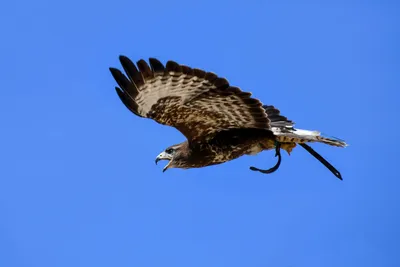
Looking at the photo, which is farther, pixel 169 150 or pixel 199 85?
pixel 169 150

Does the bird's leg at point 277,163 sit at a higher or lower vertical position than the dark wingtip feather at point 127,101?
lower

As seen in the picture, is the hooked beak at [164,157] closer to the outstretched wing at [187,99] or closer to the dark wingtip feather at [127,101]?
the outstretched wing at [187,99]

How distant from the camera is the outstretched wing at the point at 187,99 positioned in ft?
33.6

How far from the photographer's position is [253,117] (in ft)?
35.7

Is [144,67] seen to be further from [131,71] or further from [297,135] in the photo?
[297,135]

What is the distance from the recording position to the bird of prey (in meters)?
10.3

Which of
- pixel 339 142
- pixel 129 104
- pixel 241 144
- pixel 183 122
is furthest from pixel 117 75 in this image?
pixel 339 142

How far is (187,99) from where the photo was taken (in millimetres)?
10688


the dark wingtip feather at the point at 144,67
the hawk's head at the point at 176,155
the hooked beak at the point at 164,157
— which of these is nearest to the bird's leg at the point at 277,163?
the hawk's head at the point at 176,155

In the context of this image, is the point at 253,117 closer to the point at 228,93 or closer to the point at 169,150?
the point at 228,93

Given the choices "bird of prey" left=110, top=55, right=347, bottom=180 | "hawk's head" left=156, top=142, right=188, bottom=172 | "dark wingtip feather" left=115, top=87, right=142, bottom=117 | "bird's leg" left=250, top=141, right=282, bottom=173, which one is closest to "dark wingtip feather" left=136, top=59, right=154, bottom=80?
"bird of prey" left=110, top=55, right=347, bottom=180

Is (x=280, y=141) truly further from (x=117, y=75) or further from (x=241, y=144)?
(x=117, y=75)

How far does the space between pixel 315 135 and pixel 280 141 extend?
589mm

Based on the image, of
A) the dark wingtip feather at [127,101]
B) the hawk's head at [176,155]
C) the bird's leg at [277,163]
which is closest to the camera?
the dark wingtip feather at [127,101]
